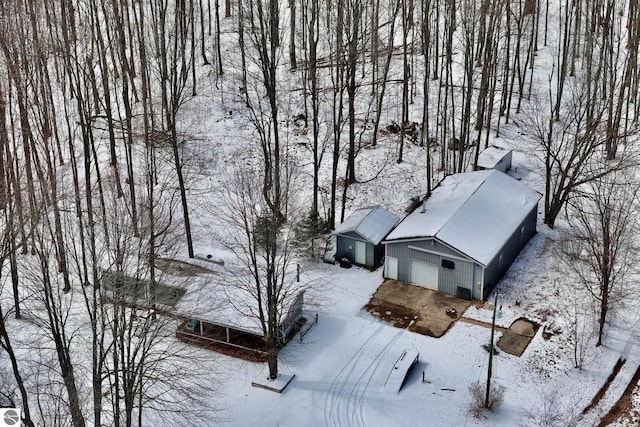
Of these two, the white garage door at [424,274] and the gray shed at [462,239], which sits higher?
the gray shed at [462,239]

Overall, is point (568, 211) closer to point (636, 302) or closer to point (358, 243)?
point (636, 302)

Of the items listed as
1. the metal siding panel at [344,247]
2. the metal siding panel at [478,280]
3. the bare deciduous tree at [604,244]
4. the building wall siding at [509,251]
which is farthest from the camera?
the metal siding panel at [344,247]

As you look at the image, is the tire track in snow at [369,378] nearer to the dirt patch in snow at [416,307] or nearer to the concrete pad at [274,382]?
the dirt patch in snow at [416,307]

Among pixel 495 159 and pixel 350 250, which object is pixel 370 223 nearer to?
pixel 350 250

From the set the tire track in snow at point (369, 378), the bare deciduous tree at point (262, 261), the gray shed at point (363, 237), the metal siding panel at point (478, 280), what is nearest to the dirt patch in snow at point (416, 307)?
the metal siding panel at point (478, 280)

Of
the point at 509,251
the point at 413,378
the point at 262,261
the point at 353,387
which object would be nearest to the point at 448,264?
the point at 509,251

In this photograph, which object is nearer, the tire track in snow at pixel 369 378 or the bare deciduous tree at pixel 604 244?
the tire track in snow at pixel 369 378

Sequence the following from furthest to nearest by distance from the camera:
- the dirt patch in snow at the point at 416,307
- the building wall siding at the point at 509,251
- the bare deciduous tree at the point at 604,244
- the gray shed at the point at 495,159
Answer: the gray shed at the point at 495,159, the building wall siding at the point at 509,251, the dirt patch in snow at the point at 416,307, the bare deciduous tree at the point at 604,244
